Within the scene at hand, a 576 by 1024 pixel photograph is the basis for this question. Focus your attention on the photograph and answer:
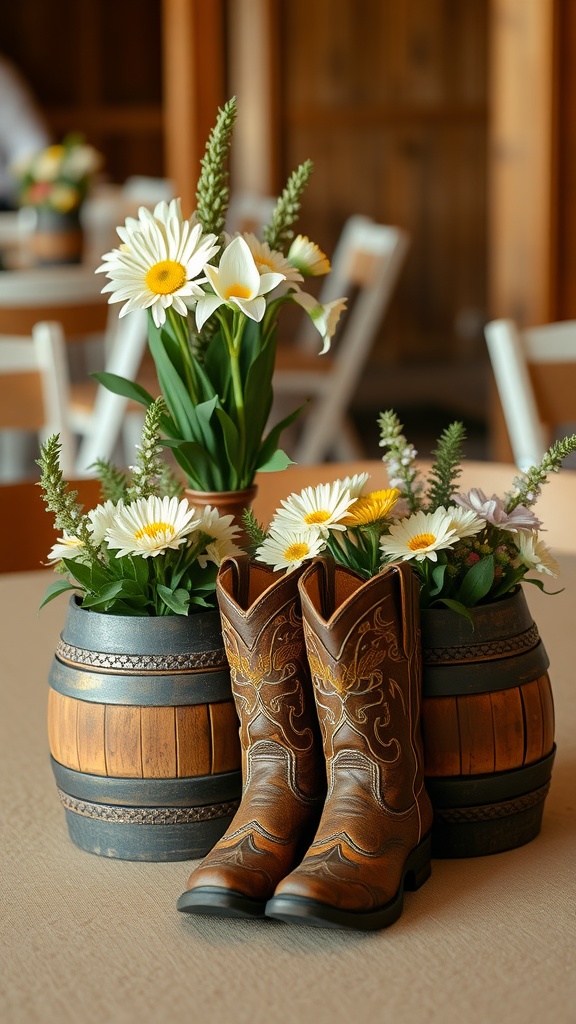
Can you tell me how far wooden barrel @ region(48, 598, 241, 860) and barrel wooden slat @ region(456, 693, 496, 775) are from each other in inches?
4.6

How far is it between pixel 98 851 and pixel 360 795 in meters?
0.16

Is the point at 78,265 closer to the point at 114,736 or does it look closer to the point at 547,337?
the point at 547,337

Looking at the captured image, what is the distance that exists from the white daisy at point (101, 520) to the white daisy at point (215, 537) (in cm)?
4

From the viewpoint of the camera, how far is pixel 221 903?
590 millimetres

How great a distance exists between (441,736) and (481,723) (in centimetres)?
2

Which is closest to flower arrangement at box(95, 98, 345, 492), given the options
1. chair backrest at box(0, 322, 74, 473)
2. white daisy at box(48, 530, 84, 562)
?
white daisy at box(48, 530, 84, 562)

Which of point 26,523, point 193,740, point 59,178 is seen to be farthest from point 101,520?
point 59,178

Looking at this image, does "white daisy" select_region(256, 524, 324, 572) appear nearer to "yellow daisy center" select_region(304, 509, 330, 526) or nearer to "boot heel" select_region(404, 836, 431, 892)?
"yellow daisy center" select_region(304, 509, 330, 526)

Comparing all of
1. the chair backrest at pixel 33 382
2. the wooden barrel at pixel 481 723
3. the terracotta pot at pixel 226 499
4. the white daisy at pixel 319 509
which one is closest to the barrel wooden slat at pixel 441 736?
the wooden barrel at pixel 481 723

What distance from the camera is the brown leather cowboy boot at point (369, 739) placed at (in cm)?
60

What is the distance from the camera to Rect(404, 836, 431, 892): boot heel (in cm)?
64

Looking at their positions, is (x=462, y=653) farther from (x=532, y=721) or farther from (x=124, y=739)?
(x=124, y=739)

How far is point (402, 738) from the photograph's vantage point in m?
0.63

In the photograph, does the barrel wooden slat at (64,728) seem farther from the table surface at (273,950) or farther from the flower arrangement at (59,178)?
the flower arrangement at (59,178)
